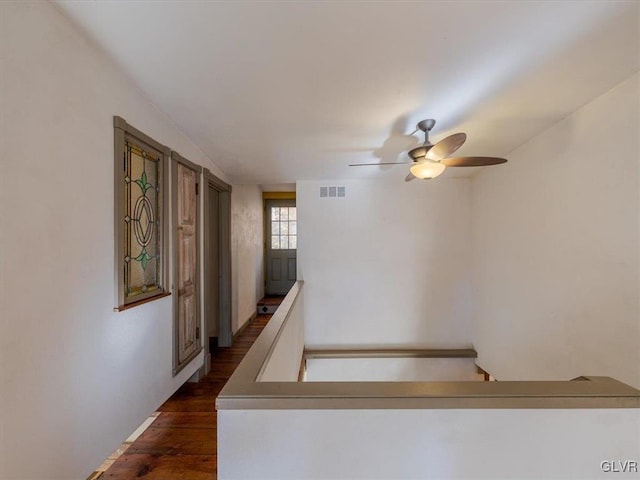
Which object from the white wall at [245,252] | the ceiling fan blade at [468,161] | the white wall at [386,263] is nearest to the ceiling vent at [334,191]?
the white wall at [386,263]

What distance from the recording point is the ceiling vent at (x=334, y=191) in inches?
169

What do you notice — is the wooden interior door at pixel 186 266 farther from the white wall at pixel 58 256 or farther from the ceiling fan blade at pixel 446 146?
the ceiling fan blade at pixel 446 146

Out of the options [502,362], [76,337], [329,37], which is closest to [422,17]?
[329,37]

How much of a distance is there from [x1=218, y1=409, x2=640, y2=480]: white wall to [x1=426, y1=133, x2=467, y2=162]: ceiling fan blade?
1600 mm

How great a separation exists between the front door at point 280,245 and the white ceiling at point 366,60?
4.02 meters

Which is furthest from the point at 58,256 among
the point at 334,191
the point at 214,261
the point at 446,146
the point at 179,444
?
the point at 334,191

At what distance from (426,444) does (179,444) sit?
1.88 meters

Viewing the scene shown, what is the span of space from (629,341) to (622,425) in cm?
121

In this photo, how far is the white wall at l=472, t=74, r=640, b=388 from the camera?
1833 mm

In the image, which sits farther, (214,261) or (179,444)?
(214,261)

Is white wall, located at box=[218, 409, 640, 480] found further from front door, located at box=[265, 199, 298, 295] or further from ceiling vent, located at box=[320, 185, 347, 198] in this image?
front door, located at box=[265, 199, 298, 295]

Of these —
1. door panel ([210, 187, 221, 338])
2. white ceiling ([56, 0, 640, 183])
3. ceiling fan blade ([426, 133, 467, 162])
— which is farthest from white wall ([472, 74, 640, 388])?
door panel ([210, 187, 221, 338])

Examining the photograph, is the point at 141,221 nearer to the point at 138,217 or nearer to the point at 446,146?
the point at 138,217

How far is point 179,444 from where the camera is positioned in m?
2.02
